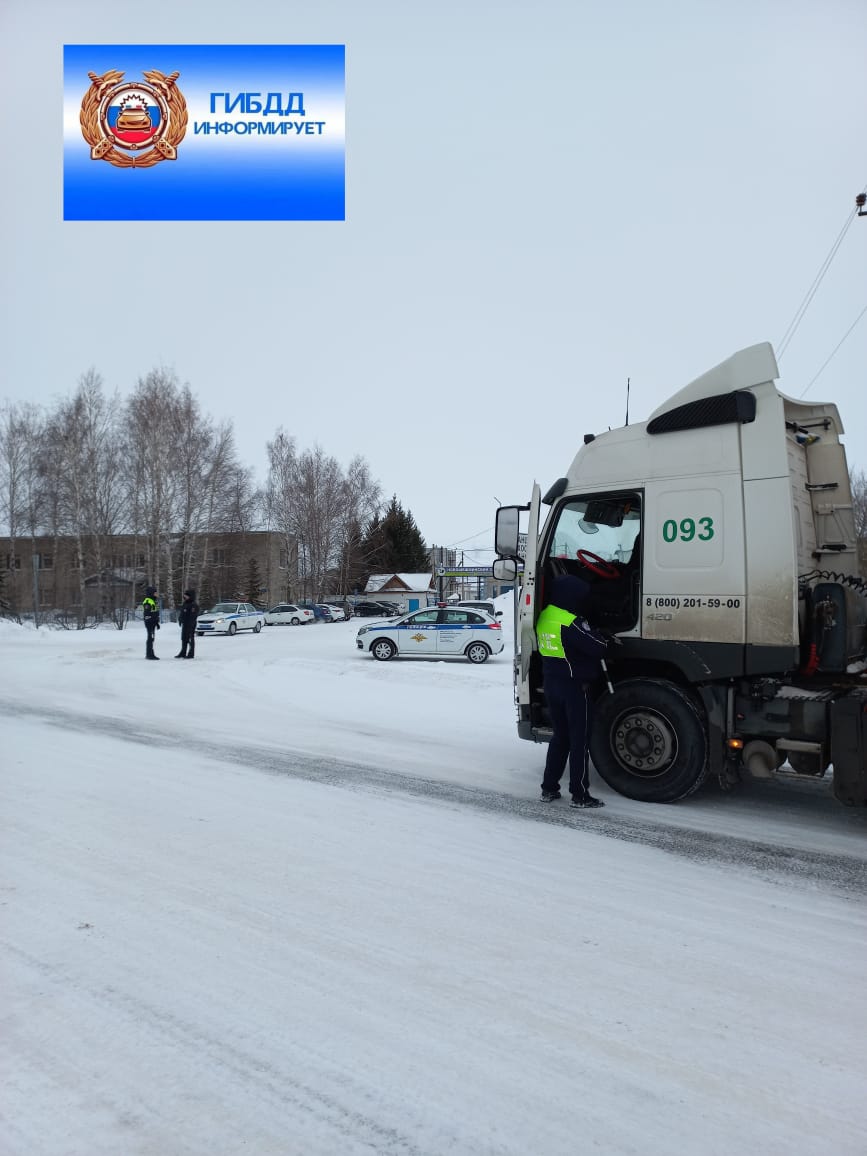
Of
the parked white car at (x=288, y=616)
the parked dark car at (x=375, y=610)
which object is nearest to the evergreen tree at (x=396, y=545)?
the parked dark car at (x=375, y=610)

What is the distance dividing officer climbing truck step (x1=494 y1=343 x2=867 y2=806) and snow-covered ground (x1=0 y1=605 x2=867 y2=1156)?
57cm

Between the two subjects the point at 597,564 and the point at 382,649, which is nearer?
the point at 597,564

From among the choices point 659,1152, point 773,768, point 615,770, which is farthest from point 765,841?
point 659,1152

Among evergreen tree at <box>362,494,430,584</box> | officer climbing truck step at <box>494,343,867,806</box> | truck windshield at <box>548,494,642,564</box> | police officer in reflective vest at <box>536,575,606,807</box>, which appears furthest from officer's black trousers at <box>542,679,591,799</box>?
evergreen tree at <box>362,494,430,584</box>

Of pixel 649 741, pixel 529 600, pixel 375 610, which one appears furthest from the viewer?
pixel 375 610

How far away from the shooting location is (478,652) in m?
20.9

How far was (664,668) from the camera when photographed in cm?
624

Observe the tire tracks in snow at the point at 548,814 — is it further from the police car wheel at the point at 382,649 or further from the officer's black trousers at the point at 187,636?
the police car wheel at the point at 382,649

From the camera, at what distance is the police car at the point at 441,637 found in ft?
68.6

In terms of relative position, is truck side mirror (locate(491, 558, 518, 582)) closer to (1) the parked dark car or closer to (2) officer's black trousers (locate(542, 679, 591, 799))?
(2) officer's black trousers (locate(542, 679, 591, 799))

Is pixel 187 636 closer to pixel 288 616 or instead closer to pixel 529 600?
pixel 529 600

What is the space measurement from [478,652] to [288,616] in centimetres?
2885

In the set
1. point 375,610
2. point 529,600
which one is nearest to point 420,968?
point 529,600

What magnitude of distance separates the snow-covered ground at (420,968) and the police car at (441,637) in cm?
1408
